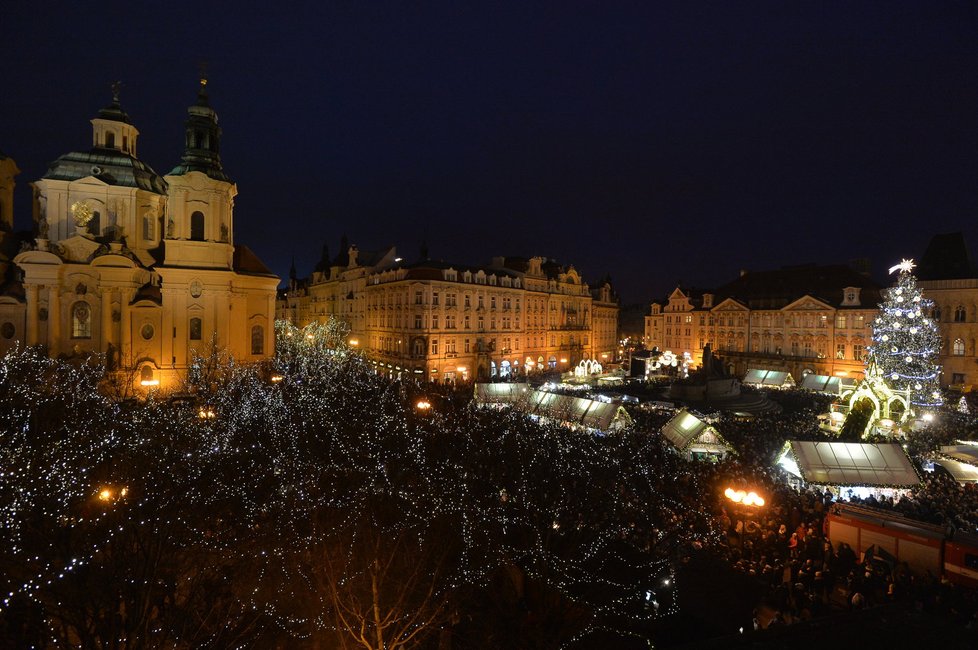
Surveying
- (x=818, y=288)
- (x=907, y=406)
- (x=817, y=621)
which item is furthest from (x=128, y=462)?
(x=818, y=288)

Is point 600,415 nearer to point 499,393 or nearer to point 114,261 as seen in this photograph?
point 499,393

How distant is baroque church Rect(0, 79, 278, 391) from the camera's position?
3200 centimetres

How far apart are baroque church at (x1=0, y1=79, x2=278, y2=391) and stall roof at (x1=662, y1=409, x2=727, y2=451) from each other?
2997 centimetres

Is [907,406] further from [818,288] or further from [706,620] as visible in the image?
[818,288]

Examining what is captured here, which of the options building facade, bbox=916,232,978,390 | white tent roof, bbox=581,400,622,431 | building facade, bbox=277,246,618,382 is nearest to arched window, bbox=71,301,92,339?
building facade, bbox=277,246,618,382

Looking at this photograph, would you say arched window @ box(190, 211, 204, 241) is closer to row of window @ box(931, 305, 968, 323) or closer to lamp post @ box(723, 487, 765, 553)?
lamp post @ box(723, 487, 765, 553)

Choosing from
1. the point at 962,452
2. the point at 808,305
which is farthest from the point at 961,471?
the point at 808,305

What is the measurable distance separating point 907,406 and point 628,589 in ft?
74.7

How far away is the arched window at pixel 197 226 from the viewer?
34.0m

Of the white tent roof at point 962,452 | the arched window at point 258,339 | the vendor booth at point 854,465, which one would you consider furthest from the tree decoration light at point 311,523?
the arched window at point 258,339

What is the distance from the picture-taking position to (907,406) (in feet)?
80.7

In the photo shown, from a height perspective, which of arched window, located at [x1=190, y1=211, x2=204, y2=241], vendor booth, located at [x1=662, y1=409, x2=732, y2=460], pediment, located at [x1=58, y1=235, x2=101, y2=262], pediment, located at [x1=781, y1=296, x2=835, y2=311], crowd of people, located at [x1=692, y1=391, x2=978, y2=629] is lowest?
crowd of people, located at [x1=692, y1=391, x2=978, y2=629]

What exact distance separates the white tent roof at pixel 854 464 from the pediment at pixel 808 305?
113 ft

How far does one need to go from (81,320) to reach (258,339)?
10895 mm
